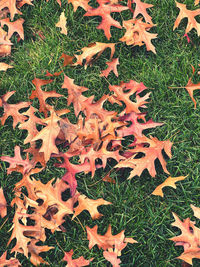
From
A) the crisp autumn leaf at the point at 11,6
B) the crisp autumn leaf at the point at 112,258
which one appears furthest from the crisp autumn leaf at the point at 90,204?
the crisp autumn leaf at the point at 11,6

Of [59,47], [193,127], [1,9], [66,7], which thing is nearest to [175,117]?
[193,127]

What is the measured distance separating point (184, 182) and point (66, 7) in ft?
5.23

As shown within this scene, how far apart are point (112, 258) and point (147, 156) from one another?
25.8 inches

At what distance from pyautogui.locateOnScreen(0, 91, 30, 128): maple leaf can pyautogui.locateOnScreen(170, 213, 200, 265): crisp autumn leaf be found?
1.22m

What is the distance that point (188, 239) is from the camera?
2.12 meters

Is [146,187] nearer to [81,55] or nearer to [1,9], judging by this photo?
[81,55]

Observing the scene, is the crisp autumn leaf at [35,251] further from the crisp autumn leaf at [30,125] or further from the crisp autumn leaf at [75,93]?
the crisp autumn leaf at [75,93]

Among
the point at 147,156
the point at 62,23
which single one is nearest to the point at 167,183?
the point at 147,156

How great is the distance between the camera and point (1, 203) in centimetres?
232

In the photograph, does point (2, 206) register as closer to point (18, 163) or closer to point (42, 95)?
point (18, 163)

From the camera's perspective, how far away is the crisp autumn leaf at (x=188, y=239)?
2.08m

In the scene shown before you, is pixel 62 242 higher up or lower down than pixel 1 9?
lower down

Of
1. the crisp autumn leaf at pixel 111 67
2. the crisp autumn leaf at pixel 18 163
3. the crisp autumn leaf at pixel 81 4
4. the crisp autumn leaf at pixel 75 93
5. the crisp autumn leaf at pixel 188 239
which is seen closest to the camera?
the crisp autumn leaf at pixel 188 239

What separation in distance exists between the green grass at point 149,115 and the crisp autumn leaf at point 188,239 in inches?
3.5
